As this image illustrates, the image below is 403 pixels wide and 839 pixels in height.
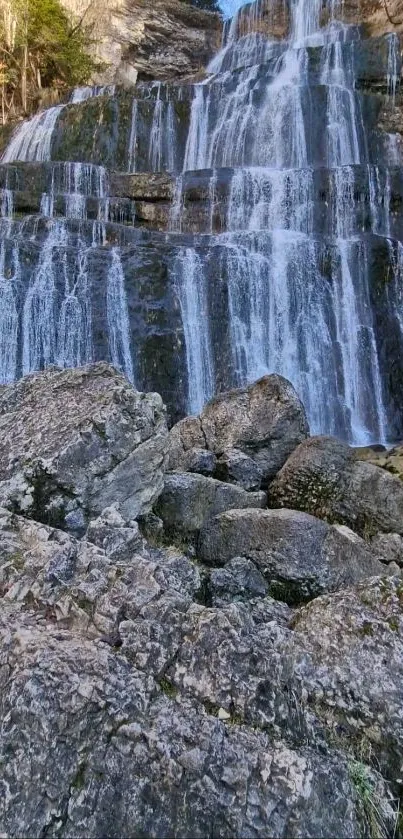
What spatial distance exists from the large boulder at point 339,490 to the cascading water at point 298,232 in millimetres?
7206

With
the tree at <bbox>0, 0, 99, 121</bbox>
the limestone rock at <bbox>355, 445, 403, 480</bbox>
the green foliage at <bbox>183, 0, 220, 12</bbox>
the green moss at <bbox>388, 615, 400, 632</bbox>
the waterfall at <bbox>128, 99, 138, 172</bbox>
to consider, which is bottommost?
the limestone rock at <bbox>355, 445, 403, 480</bbox>

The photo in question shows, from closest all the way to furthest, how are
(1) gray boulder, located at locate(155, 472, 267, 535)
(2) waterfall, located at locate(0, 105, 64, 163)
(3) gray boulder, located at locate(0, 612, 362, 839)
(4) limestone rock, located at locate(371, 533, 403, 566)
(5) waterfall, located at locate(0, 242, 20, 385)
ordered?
(3) gray boulder, located at locate(0, 612, 362, 839) → (1) gray boulder, located at locate(155, 472, 267, 535) → (4) limestone rock, located at locate(371, 533, 403, 566) → (5) waterfall, located at locate(0, 242, 20, 385) → (2) waterfall, located at locate(0, 105, 64, 163)

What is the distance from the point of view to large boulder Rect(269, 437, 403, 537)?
266 inches

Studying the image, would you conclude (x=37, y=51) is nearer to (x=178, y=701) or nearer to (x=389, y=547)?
(x=389, y=547)

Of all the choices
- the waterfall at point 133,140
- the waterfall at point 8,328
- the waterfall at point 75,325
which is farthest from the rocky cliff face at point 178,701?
the waterfall at point 133,140

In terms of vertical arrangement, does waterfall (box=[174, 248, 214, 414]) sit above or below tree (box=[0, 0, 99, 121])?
below

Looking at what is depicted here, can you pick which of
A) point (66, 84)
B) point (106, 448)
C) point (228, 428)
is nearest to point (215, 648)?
point (106, 448)

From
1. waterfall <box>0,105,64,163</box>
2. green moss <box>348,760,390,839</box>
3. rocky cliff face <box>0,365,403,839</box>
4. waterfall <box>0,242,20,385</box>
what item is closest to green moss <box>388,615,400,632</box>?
rocky cliff face <box>0,365,403,839</box>

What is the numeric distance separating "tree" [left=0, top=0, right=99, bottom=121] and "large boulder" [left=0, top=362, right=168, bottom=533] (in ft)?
108

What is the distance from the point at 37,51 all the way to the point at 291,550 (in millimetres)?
37803

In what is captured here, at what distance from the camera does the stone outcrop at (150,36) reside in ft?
119

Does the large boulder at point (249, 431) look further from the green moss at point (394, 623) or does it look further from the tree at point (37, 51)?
the tree at point (37, 51)

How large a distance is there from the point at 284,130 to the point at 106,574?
26.1 m

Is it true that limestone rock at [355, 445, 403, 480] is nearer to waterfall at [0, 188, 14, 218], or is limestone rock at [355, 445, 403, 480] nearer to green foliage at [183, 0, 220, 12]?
waterfall at [0, 188, 14, 218]
